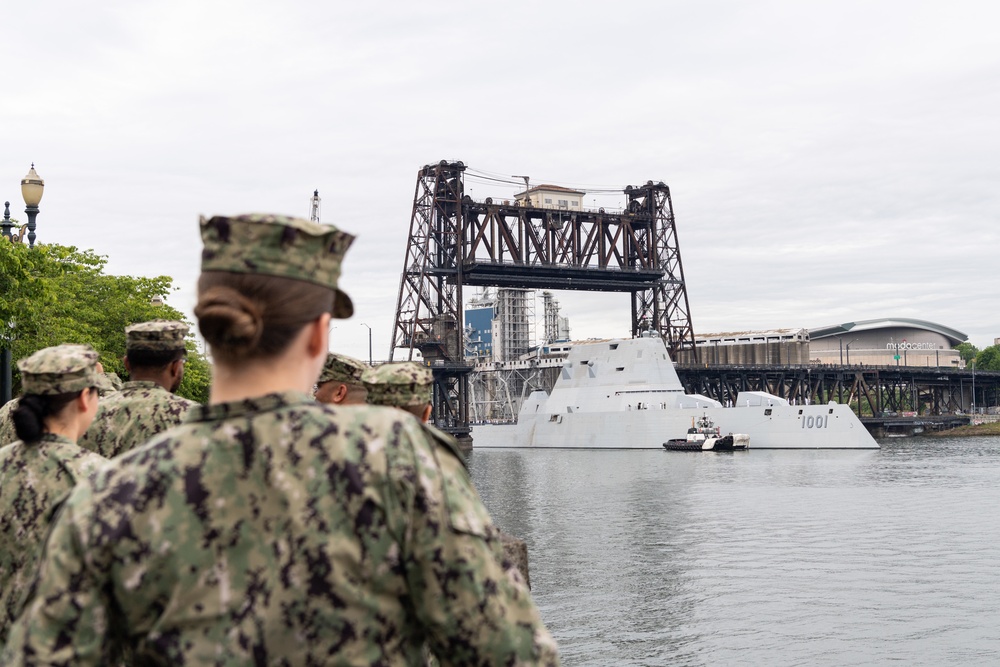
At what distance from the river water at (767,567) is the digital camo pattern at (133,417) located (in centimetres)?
838

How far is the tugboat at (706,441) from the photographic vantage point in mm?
58500

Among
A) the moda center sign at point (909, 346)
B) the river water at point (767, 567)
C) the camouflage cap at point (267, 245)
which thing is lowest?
the river water at point (767, 567)

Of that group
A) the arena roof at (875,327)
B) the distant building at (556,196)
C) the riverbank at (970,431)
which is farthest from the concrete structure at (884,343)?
the riverbank at (970,431)

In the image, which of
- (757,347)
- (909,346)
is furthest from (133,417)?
(909,346)

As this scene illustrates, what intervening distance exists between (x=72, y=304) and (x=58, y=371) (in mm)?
24955

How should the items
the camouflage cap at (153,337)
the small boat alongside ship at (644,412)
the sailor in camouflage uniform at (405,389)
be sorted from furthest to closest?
the small boat alongside ship at (644,412)
the camouflage cap at (153,337)
the sailor in camouflage uniform at (405,389)

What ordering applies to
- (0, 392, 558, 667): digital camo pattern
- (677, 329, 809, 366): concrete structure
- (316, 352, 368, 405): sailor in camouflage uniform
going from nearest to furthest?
(0, 392, 558, 667): digital camo pattern → (316, 352, 368, 405): sailor in camouflage uniform → (677, 329, 809, 366): concrete structure

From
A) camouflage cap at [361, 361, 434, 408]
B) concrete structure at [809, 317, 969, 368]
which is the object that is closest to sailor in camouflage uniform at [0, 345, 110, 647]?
camouflage cap at [361, 361, 434, 408]

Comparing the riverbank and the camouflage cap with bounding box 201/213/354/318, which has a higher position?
the riverbank

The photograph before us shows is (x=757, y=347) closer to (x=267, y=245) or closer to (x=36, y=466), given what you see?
(x=36, y=466)

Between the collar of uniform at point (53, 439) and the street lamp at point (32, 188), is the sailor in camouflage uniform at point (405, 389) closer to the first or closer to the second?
the collar of uniform at point (53, 439)

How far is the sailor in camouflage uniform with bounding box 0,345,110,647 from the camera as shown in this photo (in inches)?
131

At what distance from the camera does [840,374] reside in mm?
89938

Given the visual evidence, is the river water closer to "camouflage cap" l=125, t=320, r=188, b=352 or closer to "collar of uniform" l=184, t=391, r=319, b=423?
"camouflage cap" l=125, t=320, r=188, b=352
